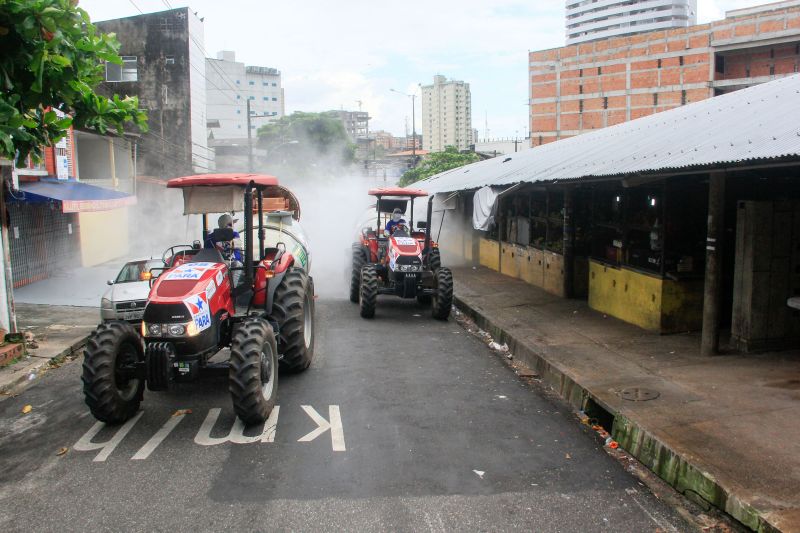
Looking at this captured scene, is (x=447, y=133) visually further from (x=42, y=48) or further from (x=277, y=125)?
(x=42, y=48)

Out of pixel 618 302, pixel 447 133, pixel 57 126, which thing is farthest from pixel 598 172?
pixel 447 133

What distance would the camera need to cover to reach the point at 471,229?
2192cm

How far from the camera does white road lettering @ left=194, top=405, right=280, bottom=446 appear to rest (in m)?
6.11

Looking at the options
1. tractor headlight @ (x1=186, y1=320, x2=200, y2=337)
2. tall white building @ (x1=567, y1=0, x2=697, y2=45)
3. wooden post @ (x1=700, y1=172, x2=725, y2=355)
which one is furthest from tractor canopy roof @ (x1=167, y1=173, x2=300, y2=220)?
tall white building @ (x1=567, y1=0, x2=697, y2=45)

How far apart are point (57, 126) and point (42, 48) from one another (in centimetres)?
103

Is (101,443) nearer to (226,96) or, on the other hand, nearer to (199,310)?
(199,310)

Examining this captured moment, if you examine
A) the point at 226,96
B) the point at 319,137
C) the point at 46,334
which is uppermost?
the point at 226,96

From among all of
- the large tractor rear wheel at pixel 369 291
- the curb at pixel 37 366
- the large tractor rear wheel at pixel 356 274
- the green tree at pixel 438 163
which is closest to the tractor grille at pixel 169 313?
the curb at pixel 37 366

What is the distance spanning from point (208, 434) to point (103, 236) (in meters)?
18.8

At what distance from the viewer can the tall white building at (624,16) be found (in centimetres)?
14412

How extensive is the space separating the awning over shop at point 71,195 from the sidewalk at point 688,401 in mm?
10437

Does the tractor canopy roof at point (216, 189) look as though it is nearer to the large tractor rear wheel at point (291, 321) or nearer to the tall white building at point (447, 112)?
the large tractor rear wheel at point (291, 321)

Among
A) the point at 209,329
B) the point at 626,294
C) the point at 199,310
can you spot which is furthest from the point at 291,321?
the point at 626,294

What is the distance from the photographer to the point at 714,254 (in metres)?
8.16
